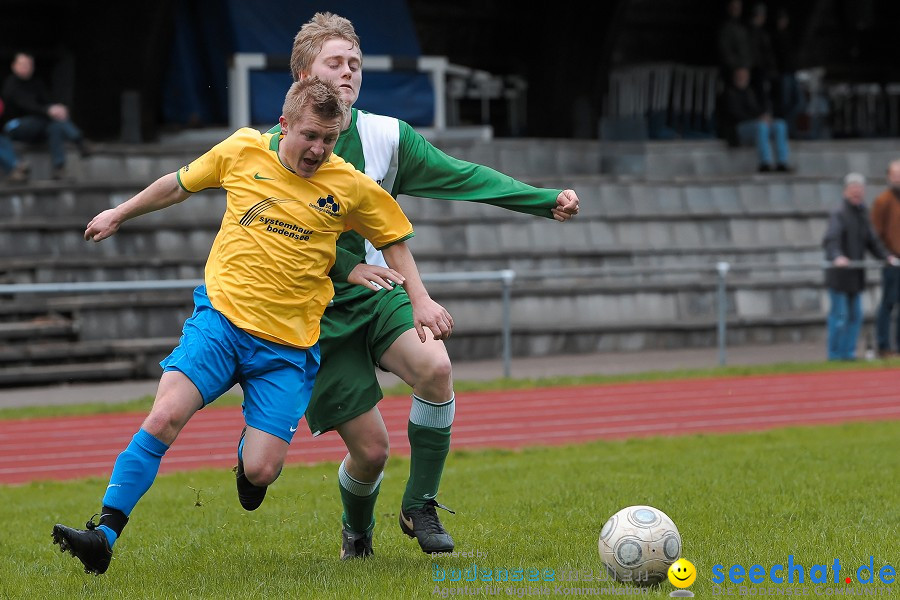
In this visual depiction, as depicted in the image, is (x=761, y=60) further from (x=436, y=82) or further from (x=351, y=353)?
(x=351, y=353)

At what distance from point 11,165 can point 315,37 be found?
12327 millimetres

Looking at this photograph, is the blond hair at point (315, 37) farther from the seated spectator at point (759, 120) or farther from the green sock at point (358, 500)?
the seated spectator at point (759, 120)

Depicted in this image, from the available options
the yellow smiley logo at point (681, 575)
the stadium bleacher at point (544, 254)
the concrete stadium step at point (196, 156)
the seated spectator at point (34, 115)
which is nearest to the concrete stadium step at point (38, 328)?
the stadium bleacher at point (544, 254)

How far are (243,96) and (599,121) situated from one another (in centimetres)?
648

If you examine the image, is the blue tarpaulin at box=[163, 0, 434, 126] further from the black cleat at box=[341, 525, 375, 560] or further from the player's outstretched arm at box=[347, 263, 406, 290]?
the player's outstretched arm at box=[347, 263, 406, 290]

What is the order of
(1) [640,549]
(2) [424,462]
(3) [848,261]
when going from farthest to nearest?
(3) [848,261] < (2) [424,462] < (1) [640,549]

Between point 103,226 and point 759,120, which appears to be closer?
point 103,226

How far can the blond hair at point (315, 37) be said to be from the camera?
601 centimetres

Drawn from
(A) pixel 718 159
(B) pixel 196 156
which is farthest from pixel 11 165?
(A) pixel 718 159

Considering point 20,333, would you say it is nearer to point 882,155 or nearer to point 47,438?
point 47,438

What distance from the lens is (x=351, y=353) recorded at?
6156 millimetres

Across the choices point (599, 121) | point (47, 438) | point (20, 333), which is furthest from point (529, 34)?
point (47, 438)

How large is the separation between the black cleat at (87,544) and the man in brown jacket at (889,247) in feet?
41.5

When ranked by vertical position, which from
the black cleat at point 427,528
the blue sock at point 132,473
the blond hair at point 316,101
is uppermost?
the blond hair at point 316,101
